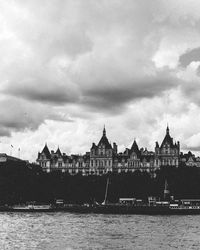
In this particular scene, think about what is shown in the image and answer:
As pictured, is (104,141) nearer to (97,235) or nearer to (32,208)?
(32,208)

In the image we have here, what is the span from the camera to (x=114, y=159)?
165625mm

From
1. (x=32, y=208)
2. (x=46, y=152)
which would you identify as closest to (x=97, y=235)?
(x=32, y=208)

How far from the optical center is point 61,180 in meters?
126

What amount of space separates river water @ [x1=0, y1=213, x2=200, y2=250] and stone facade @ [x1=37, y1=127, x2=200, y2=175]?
82.7 m

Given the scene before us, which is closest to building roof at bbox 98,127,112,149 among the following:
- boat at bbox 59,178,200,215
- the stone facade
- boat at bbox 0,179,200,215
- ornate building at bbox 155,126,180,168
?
A: the stone facade

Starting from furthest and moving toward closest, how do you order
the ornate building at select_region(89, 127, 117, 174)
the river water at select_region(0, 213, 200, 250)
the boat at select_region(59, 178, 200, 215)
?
the ornate building at select_region(89, 127, 117, 174) → the boat at select_region(59, 178, 200, 215) → the river water at select_region(0, 213, 200, 250)

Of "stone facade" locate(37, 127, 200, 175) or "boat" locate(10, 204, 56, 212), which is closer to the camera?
"boat" locate(10, 204, 56, 212)

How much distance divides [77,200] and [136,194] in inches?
476

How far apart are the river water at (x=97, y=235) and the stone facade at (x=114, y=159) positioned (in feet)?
271

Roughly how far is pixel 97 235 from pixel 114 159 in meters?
105

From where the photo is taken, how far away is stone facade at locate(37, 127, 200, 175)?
161 m

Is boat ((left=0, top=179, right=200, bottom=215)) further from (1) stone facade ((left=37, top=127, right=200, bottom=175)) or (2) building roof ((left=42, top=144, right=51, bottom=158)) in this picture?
(2) building roof ((left=42, top=144, right=51, bottom=158))

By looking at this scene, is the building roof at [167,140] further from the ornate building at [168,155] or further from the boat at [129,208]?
the boat at [129,208]

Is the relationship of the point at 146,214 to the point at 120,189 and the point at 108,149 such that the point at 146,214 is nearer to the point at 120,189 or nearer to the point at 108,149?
the point at 120,189
